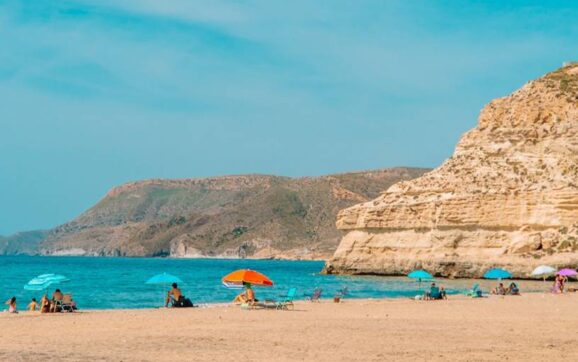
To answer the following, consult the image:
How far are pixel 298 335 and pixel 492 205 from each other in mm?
40845

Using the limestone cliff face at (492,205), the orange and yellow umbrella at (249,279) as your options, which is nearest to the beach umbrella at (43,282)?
the orange and yellow umbrella at (249,279)

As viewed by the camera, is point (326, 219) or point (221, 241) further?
point (221, 241)

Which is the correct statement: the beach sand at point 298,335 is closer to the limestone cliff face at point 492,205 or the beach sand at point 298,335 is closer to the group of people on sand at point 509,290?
the group of people on sand at point 509,290

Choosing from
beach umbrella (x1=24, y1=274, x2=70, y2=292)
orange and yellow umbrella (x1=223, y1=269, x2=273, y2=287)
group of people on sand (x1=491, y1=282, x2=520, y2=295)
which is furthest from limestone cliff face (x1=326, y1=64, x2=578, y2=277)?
beach umbrella (x1=24, y1=274, x2=70, y2=292)

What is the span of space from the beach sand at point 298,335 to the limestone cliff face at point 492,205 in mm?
28325

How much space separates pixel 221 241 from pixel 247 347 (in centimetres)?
17887

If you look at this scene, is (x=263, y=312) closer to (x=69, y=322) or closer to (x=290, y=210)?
(x=69, y=322)

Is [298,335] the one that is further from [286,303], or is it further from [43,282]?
[43,282]

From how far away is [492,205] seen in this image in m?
55.7

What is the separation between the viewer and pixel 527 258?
52.3m

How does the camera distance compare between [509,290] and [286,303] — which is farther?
[509,290]

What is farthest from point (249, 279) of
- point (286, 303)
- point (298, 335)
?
point (298, 335)

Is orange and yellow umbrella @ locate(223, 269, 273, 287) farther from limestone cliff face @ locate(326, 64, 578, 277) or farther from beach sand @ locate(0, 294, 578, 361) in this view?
limestone cliff face @ locate(326, 64, 578, 277)

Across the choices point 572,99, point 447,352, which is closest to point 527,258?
point 572,99
